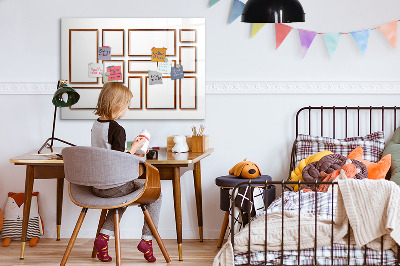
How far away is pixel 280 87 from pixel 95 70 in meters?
1.35

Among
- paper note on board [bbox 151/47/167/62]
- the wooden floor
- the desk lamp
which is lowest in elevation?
the wooden floor

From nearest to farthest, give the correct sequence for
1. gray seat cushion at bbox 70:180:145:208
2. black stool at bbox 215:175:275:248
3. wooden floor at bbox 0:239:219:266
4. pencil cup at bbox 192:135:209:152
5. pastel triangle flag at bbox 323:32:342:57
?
gray seat cushion at bbox 70:180:145:208
wooden floor at bbox 0:239:219:266
black stool at bbox 215:175:275:248
pencil cup at bbox 192:135:209:152
pastel triangle flag at bbox 323:32:342:57

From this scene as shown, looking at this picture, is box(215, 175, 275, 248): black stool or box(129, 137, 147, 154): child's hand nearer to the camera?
box(129, 137, 147, 154): child's hand

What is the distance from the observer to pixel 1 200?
444cm

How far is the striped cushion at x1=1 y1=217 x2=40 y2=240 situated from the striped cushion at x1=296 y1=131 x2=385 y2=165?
6.25ft

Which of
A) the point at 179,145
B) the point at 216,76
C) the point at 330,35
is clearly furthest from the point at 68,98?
the point at 330,35

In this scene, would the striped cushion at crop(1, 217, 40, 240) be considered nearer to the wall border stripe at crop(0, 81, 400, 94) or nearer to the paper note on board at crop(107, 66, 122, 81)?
the wall border stripe at crop(0, 81, 400, 94)

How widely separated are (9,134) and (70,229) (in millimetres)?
831

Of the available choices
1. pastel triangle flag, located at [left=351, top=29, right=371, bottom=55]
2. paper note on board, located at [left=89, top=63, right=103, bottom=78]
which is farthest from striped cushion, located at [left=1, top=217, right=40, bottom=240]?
pastel triangle flag, located at [left=351, top=29, right=371, bottom=55]

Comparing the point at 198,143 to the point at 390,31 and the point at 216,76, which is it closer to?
the point at 216,76

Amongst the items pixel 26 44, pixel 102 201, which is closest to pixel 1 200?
pixel 26 44

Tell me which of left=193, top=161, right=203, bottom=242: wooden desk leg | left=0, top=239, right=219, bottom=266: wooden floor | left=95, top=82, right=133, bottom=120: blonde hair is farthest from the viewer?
left=193, top=161, right=203, bottom=242: wooden desk leg

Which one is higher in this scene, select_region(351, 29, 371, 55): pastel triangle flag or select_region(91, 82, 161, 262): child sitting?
select_region(351, 29, 371, 55): pastel triangle flag

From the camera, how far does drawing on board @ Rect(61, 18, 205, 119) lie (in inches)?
171
